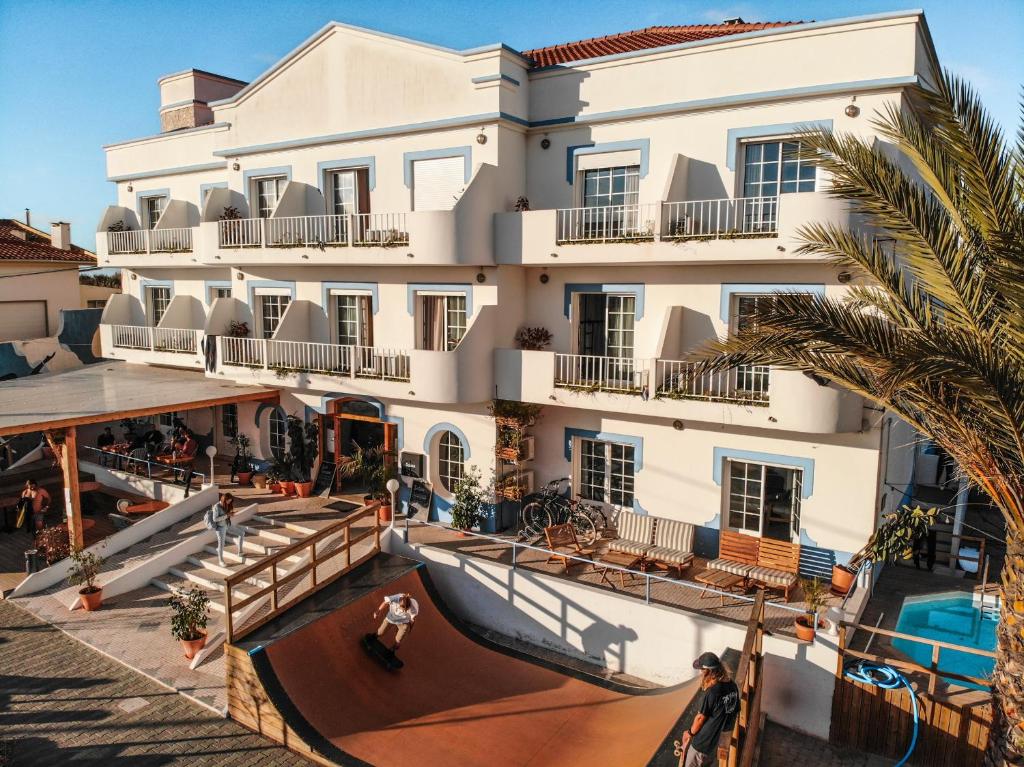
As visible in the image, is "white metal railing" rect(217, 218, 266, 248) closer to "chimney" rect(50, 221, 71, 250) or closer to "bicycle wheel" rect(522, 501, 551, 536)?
"bicycle wheel" rect(522, 501, 551, 536)

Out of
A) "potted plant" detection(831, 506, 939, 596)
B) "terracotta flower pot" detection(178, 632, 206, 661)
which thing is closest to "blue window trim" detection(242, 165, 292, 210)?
"terracotta flower pot" detection(178, 632, 206, 661)

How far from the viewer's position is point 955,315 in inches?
351

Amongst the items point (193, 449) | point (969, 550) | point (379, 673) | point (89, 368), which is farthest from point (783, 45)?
point (89, 368)

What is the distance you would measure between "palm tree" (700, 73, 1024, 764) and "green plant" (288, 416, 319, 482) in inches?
554

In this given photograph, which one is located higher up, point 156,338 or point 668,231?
point 668,231

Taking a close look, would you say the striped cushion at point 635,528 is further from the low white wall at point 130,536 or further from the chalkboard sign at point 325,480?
the low white wall at point 130,536

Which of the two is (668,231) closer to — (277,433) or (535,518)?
(535,518)

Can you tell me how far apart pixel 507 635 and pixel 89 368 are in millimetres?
19079

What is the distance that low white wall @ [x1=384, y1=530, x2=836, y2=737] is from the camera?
38.5 feet

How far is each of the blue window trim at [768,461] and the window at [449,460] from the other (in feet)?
20.4

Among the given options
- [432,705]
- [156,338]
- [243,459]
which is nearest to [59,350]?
[156,338]

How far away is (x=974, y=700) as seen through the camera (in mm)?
10727

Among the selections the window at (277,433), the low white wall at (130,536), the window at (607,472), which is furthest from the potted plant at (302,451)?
the window at (607,472)

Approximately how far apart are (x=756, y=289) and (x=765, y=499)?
4.33 meters
